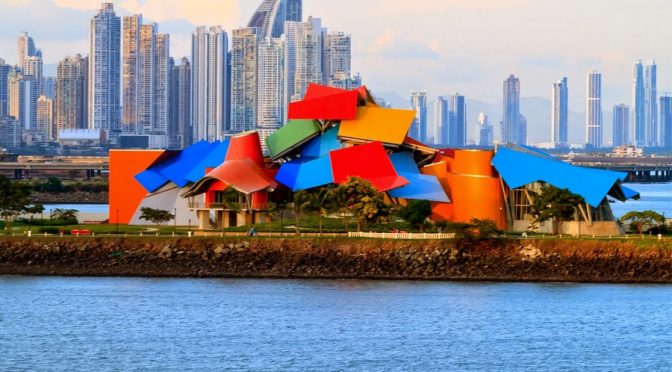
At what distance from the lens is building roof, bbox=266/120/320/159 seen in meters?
75.8

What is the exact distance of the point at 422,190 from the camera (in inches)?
2778

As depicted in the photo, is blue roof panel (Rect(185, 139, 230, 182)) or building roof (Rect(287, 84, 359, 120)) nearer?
building roof (Rect(287, 84, 359, 120))

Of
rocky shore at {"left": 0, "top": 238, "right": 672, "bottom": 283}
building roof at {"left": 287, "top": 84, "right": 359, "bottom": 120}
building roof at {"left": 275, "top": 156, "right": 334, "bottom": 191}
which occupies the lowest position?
rocky shore at {"left": 0, "top": 238, "right": 672, "bottom": 283}

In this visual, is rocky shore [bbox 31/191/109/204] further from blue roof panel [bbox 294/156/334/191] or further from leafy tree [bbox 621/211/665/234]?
leafy tree [bbox 621/211/665/234]

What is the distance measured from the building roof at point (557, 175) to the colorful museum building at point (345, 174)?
4cm

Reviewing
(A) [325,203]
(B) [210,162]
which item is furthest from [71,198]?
(A) [325,203]

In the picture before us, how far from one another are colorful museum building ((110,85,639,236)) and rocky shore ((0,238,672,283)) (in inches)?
346

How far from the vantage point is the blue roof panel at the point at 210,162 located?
75.5m

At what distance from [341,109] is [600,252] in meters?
19.5

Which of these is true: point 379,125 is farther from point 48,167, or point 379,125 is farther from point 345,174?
point 48,167

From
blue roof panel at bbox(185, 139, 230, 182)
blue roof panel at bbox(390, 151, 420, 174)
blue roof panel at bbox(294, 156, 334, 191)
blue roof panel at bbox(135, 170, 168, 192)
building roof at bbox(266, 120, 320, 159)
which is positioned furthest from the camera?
blue roof panel at bbox(135, 170, 168, 192)

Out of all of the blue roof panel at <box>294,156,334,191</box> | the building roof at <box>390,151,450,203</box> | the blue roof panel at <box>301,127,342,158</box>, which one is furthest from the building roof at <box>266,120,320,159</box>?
the building roof at <box>390,151,450,203</box>

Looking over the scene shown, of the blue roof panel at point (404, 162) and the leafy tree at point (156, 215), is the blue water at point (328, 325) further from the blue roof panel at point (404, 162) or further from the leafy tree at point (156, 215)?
the blue roof panel at point (404, 162)

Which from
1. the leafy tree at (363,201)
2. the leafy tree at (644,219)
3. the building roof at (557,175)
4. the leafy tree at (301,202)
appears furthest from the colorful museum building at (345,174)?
the leafy tree at (363,201)
